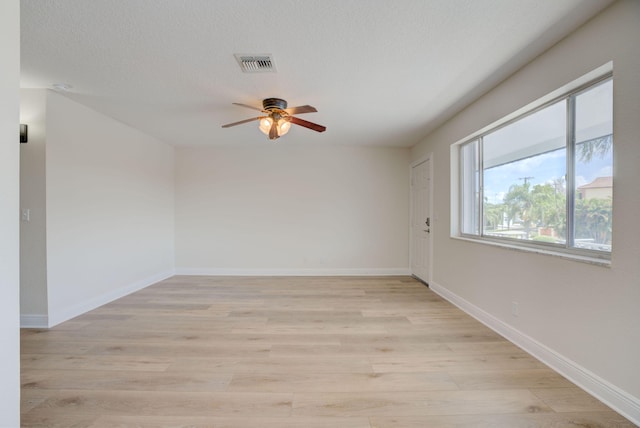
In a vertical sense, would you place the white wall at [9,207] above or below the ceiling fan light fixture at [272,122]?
below

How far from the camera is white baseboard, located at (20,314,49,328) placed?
2674 millimetres

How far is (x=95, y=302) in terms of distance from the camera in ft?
10.5

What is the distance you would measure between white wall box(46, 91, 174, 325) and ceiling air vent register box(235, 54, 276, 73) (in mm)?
2207

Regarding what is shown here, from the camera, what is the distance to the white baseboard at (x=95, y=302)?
277cm

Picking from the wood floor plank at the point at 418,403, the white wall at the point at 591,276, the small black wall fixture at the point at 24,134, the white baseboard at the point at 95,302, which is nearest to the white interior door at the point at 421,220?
the white wall at the point at 591,276

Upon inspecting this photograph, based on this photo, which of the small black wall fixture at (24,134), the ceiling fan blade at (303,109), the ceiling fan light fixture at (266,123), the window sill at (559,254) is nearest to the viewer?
the window sill at (559,254)

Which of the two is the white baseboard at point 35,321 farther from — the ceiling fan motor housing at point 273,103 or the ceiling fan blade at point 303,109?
the ceiling fan blade at point 303,109

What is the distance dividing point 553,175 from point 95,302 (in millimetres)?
4951

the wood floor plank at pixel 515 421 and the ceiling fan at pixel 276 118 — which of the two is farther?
the ceiling fan at pixel 276 118

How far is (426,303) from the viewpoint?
11.2 feet

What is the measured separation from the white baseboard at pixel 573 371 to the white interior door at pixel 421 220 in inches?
59.9

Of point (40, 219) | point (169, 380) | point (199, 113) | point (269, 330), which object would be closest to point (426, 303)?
point (269, 330)

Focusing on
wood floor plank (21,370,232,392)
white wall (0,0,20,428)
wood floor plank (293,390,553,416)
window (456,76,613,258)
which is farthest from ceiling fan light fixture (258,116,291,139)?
wood floor plank (293,390,553,416)

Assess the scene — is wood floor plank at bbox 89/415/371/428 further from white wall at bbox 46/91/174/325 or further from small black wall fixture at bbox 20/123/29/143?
small black wall fixture at bbox 20/123/29/143
